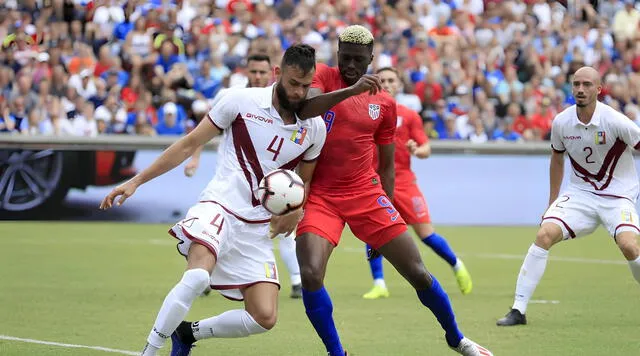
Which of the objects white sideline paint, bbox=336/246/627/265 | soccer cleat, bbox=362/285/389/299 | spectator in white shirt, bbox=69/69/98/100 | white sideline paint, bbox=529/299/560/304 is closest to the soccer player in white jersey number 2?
soccer cleat, bbox=362/285/389/299

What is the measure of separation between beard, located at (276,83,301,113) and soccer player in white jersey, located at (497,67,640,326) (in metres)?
3.55

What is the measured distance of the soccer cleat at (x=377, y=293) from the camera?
11.8m

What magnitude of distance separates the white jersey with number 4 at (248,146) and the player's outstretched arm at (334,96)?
120 mm

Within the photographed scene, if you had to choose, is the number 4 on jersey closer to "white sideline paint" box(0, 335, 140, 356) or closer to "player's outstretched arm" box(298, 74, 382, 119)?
"player's outstretched arm" box(298, 74, 382, 119)

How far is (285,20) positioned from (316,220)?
57.5ft

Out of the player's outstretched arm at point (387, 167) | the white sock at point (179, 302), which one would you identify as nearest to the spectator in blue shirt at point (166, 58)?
the player's outstretched arm at point (387, 167)

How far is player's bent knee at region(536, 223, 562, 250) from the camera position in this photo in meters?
10.1

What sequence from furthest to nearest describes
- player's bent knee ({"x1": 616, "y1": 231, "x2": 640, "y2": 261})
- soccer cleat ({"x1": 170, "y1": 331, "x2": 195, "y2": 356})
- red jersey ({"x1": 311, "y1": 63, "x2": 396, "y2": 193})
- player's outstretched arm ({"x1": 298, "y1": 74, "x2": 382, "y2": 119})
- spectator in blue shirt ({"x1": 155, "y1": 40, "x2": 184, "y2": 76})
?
spectator in blue shirt ({"x1": 155, "y1": 40, "x2": 184, "y2": 76}), player's bent knee ({"x1": 616, "y1": 231, "x2": 640, "y2": 261}), red jersey ({"x1": 311, "y1": 63, "x2": 396, "y2": 193}), soccer cleat ({"x1": 170, "y1": 331, "x2": 195, "y2": 356}), player's outstretched arm ({"x1": 298, "y1": 74, "x2": 382, "y2": 119})

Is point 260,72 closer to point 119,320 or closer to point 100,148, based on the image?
point 119,320

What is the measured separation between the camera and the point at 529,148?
19.1 meters

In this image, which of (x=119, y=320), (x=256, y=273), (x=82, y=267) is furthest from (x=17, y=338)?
(x=82, y=267)

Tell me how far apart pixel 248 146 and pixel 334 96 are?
64 centimetres

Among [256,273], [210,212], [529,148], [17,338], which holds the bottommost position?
[529,148]

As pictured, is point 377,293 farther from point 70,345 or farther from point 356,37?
point 356,37
